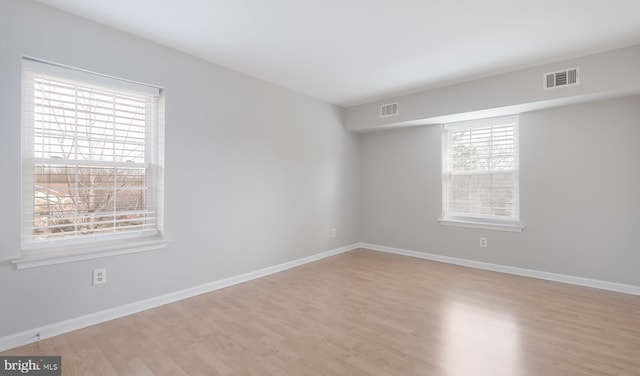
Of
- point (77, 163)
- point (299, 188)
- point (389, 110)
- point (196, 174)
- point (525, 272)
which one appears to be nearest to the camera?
point (77, 163)

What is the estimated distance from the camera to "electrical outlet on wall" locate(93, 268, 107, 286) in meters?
2.58

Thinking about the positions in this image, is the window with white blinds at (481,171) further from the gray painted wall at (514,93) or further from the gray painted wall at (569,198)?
the gray painted wall at (514,93)

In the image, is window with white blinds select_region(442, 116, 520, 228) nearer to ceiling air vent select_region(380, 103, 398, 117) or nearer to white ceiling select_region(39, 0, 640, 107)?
ceiling air vent select_region(380, 103, 398, 117)

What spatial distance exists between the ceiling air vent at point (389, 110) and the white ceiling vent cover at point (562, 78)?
1886mm

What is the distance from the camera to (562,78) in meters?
3.30

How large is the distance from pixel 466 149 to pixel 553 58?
157 cm

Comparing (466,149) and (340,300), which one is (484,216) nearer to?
(466,149)

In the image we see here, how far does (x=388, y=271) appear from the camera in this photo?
4180mm

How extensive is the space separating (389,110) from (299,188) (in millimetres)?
1901

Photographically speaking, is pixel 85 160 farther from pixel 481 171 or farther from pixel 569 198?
pixel 569 198

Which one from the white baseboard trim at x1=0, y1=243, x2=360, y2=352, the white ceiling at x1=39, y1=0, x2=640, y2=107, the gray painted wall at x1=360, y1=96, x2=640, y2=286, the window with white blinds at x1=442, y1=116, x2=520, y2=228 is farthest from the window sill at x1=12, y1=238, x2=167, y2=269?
the window with white blinds at x1=442, y1=116, x2=520, y2=228

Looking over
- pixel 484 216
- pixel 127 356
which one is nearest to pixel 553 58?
pixel 484 216

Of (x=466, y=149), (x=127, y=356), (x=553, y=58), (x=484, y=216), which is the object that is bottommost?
(x=127, y=356)

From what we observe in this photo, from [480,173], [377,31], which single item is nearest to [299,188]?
[377,31]
